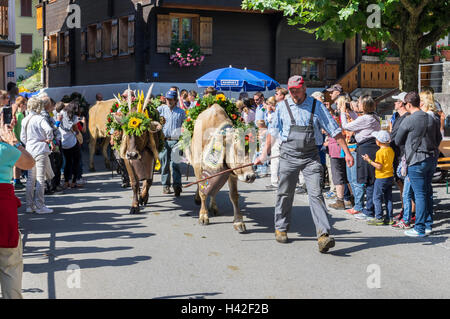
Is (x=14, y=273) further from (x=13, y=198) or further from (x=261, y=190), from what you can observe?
(x=261, y=190)

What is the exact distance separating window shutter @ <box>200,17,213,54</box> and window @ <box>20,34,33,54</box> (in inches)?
1395

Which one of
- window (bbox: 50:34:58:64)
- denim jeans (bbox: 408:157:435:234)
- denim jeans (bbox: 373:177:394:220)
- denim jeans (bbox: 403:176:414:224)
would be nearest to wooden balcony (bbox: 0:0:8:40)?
window (bbox: 50:34:58:64)

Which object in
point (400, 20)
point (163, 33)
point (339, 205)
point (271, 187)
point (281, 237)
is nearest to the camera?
point (281, 237)

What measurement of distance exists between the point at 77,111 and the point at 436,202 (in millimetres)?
7683

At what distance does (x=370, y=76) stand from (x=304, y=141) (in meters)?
18.9

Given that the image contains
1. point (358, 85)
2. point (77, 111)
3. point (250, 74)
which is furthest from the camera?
point (358, 85)

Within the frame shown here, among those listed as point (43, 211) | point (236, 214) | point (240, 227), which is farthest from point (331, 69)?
point (240, 227)

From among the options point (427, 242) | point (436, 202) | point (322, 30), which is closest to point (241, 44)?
point (322, 30)

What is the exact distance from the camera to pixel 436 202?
1143 centimetres

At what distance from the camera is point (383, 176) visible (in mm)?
9383

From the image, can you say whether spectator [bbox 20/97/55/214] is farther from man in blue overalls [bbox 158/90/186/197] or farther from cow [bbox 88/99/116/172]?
cow [bbox 88/99/116/172]

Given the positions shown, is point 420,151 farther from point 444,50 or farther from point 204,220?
point 444,50

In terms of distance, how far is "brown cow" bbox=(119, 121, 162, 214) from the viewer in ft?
34.2

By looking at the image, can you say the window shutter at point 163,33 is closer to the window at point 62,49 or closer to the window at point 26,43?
the window at point 62,49
